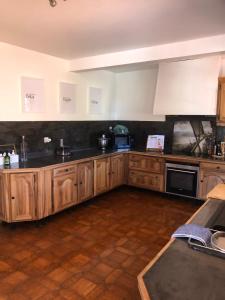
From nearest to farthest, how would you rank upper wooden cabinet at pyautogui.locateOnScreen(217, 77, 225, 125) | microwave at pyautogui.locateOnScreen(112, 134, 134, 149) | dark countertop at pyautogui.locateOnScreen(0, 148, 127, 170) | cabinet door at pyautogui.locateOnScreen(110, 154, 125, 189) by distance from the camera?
dark countertop at pyautogui.locateOnScreen(0, 148, 127, 170), upper wooden cabinet at pyautogui.locateOnScreen(217, 77, 225, 125), cabinet door at pyautogui.locateOnScreen(110, 154, 125, 189), microwave at pyautogui.locateOnScreen(112, 134, 134, 149)

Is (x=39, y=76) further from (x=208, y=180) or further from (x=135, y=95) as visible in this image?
(x=208, y=180)

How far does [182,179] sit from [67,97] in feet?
7.49

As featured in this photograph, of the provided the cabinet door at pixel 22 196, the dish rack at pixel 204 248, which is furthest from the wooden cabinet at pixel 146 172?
the dish rack at pixel 204 248

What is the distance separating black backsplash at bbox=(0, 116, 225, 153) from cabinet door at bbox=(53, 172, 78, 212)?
0.71 meters

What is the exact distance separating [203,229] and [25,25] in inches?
98.4

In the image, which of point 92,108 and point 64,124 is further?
point 92,108

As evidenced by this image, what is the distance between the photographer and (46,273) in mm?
2152

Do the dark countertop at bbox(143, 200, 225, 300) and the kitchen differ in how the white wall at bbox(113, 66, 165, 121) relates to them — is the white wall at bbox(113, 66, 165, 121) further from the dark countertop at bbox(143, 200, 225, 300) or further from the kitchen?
the dark countertop at bbox(143, 200, 225, 300)

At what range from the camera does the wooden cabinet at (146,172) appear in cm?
415

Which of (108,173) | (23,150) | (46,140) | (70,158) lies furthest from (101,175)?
(23,150)

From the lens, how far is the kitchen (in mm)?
2255

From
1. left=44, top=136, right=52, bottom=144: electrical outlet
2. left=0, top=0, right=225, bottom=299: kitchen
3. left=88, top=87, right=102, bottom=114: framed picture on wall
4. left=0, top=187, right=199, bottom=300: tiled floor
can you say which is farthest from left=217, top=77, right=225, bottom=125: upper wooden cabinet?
left=44, top=136, right=52, bottom=144: electrical outlet

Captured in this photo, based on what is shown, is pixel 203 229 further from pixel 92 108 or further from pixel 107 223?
pixel 92 108

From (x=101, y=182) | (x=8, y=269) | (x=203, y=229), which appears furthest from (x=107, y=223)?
(x=203, y=229)
